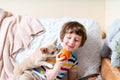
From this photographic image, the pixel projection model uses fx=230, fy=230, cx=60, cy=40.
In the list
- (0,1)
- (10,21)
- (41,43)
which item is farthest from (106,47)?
(0,1)

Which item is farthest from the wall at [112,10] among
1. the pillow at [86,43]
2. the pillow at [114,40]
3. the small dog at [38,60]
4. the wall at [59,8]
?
the small dog at [38,60]

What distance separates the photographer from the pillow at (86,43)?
1.53m

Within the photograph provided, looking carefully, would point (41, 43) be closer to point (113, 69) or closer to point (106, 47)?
point (106, 47)

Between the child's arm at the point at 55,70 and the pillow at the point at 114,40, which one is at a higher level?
the pillow at the point at 114,40

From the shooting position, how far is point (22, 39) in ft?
5.32

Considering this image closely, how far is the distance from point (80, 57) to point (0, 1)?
914mm

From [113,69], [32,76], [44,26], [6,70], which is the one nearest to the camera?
[113,69]

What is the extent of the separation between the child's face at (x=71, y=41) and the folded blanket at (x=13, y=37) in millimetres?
330

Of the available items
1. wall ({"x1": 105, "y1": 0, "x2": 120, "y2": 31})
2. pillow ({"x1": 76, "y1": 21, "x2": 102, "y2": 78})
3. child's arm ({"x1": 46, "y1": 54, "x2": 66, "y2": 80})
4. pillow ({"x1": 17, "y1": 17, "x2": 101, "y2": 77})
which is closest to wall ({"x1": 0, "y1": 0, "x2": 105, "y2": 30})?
wall ({"x1": 105, "y1": 0, "x2": 120, "y2": 31})

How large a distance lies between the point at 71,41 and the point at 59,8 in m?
0.70

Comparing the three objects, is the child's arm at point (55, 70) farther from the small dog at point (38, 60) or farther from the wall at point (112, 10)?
the wall at point (112, 10)

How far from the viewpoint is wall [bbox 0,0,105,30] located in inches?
77.6

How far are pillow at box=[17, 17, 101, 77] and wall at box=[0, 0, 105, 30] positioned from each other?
293 millimetres

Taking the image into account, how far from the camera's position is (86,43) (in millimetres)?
1564
